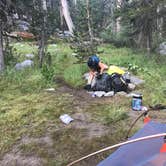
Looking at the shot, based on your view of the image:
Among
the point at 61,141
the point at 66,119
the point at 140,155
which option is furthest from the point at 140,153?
the point at 66,119

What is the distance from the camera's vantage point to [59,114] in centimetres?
696

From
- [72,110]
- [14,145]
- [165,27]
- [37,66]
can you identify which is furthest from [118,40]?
[14,145]

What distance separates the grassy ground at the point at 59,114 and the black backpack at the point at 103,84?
0.36 m

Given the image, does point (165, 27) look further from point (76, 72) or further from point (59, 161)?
point (59, 161)

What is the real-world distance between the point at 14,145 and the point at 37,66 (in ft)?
16.7

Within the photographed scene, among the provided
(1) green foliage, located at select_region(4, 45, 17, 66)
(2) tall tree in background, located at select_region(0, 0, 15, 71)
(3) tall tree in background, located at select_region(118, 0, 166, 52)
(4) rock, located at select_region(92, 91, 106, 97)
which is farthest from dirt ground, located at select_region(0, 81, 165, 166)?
(3) tall tree in background, located at select_region(118, 0, 166, 52)

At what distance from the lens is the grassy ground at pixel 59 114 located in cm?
566

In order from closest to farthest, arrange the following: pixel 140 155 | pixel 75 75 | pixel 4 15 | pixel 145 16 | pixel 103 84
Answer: pixel 140 155, pixel 103 84, pixel 75 75, pixel 4 15, pixel 145 16

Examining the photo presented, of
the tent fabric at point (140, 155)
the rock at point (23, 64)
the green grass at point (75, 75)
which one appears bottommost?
the green grass at point (75, 75)

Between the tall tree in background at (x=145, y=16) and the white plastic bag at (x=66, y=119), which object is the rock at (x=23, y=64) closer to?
the tall tree in background at (x=145, y=16)

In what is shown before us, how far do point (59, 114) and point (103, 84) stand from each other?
80.4 inches

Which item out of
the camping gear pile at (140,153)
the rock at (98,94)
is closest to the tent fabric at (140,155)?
the camping gear pile at (140,153)

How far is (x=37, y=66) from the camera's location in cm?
1071

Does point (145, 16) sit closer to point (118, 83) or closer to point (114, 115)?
point (118, 83)
